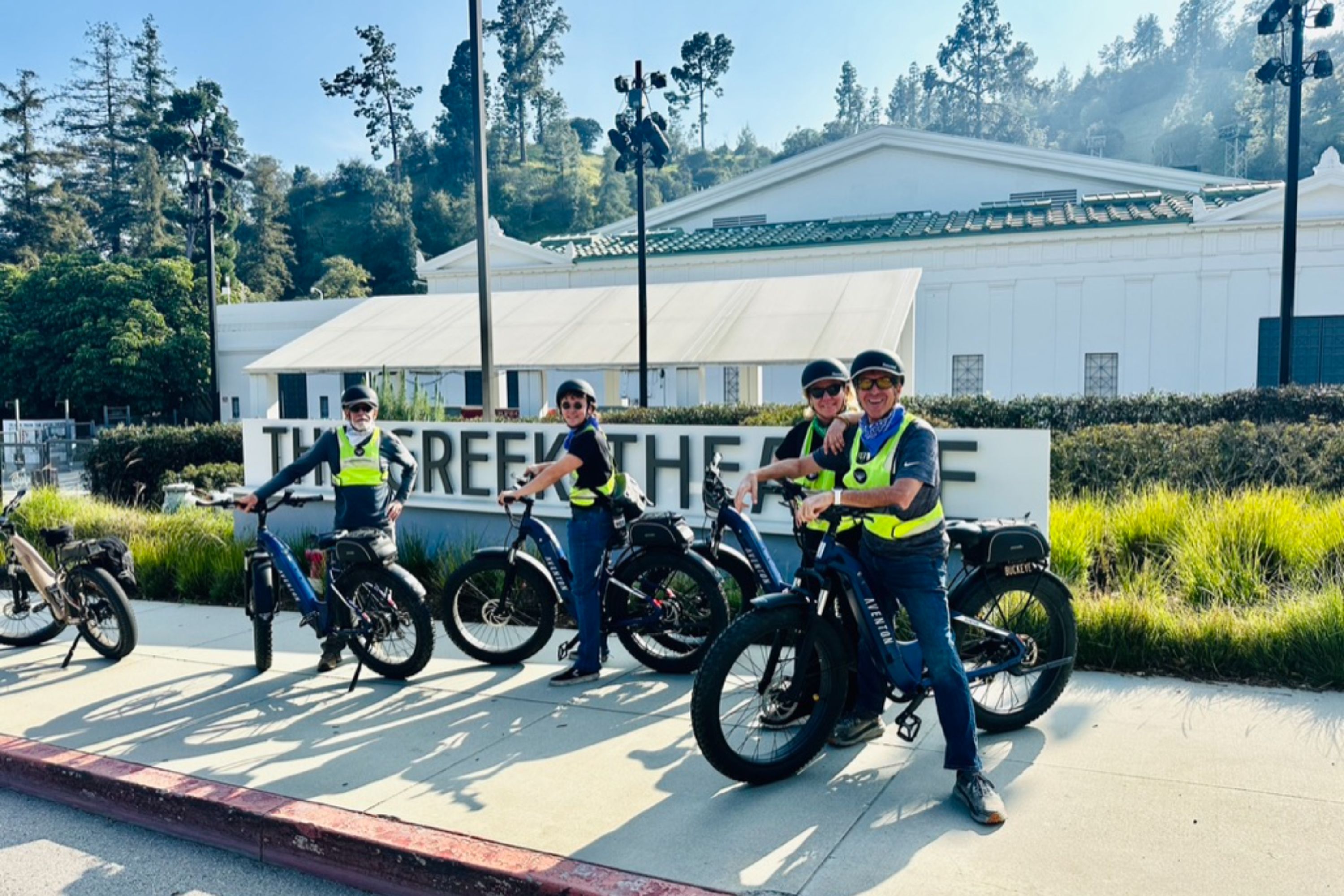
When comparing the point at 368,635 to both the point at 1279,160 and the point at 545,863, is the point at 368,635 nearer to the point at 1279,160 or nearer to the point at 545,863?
the point at 545,863

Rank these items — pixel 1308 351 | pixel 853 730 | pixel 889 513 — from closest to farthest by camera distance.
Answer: pixel 889 513 < pixel 853 730 < pixel 1308 351

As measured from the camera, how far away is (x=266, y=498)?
20.1ft

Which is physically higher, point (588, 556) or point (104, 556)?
point (588, 556)

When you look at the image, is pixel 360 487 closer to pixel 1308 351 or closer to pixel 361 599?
pixel 361 599

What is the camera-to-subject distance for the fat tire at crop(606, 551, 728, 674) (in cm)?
562

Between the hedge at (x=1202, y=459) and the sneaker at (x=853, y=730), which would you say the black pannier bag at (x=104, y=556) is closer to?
the sneaker at (x=853, y=730)

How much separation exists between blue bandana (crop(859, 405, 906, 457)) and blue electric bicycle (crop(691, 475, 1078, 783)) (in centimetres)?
27

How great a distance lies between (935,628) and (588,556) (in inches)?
87.4

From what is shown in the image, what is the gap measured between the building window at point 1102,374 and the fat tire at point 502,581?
19.4 meters

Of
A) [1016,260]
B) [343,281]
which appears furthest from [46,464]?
[343,281]

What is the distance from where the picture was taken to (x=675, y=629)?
5.93 m

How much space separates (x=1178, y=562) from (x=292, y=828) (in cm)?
568

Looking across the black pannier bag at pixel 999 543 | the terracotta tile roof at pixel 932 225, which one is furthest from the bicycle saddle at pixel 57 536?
the terracotta tile roof at pixel 932 225

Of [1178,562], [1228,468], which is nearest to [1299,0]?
[1228,468]
